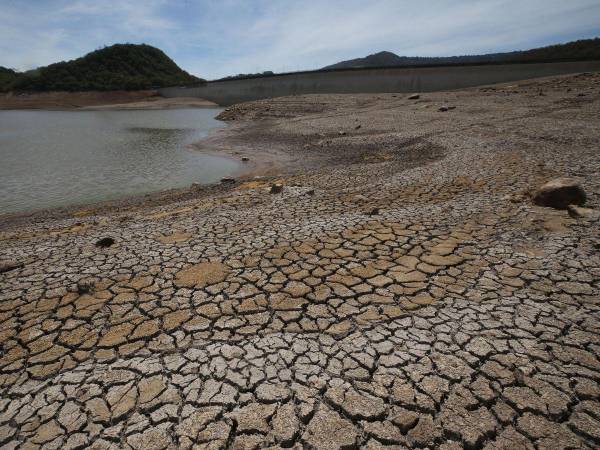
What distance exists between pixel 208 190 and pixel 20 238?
454cm

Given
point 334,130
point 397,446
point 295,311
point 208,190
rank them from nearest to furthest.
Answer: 1. point 397,446
2. point 295,311
3. point 208,190
4. point 334,130

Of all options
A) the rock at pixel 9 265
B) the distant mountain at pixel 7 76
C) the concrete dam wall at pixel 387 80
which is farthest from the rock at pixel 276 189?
the distant mountain at pixel 7 76

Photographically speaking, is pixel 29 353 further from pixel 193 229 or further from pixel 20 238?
pixel 20 238

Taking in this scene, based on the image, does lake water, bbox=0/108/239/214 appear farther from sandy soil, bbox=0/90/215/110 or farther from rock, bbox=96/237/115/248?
sandy soil, bbox=0/90/215/110

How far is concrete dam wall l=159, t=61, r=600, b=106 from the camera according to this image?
24.3m

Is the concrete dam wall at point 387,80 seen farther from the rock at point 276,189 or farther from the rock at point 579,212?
the rock at point 276,189

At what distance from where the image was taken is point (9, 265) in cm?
451

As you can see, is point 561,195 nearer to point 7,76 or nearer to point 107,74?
point 107,74

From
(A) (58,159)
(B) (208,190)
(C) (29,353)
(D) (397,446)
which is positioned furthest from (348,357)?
(A) (58,159)

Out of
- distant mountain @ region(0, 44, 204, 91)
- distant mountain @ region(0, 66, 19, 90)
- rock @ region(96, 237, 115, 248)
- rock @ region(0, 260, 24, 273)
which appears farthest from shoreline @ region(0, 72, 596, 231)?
distant mountain @ region(0, 66, 19, 90)

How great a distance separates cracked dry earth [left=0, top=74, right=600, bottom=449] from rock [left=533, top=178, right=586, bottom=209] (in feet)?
0.88

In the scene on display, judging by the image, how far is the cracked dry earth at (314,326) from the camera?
2.31 meters

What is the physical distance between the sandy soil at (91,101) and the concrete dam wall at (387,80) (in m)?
7.64

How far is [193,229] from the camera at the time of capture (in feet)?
18.5
